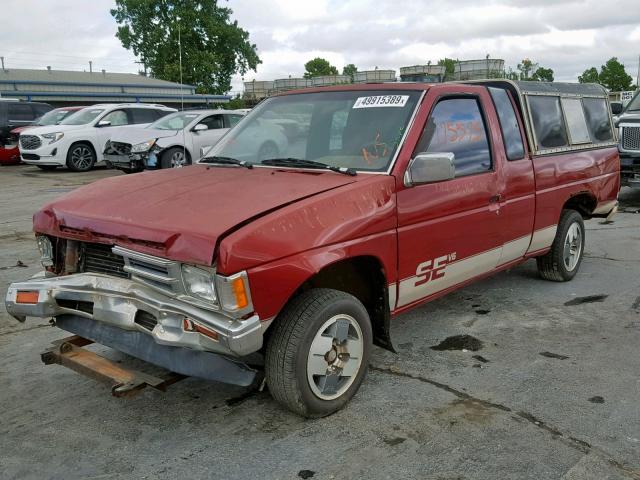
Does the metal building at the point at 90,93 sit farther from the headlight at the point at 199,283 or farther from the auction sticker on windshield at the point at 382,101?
the headlight at the point at 199,283

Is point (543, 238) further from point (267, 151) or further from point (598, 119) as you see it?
point (267, 151)

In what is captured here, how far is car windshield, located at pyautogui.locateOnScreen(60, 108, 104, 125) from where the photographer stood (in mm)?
16812

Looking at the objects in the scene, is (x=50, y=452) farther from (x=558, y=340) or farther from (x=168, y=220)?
(x=558, y=340)

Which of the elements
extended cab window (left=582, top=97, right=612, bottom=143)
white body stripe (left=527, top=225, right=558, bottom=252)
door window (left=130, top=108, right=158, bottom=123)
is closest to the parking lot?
white body stripe (left=527, top=225, right=558, bottom=252)

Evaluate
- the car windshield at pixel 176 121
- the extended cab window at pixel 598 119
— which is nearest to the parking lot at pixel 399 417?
the extended cab window at pixel 598 119

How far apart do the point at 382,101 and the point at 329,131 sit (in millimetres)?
409

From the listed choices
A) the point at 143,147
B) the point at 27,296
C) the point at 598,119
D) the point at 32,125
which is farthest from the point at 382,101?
the point at 32,125

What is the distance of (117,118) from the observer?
16.9 meters

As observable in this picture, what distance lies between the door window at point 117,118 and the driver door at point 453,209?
Answer: 14272 mm

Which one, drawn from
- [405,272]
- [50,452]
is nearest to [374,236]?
[405,272]

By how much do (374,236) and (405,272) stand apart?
43 cm

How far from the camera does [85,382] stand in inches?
152

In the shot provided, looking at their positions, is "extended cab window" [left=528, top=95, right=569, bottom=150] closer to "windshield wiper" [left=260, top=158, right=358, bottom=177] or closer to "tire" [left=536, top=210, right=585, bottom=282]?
"tire" [left=536, top=210, right=585, bottom=282]

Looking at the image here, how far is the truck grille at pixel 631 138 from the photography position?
11.1 meters
